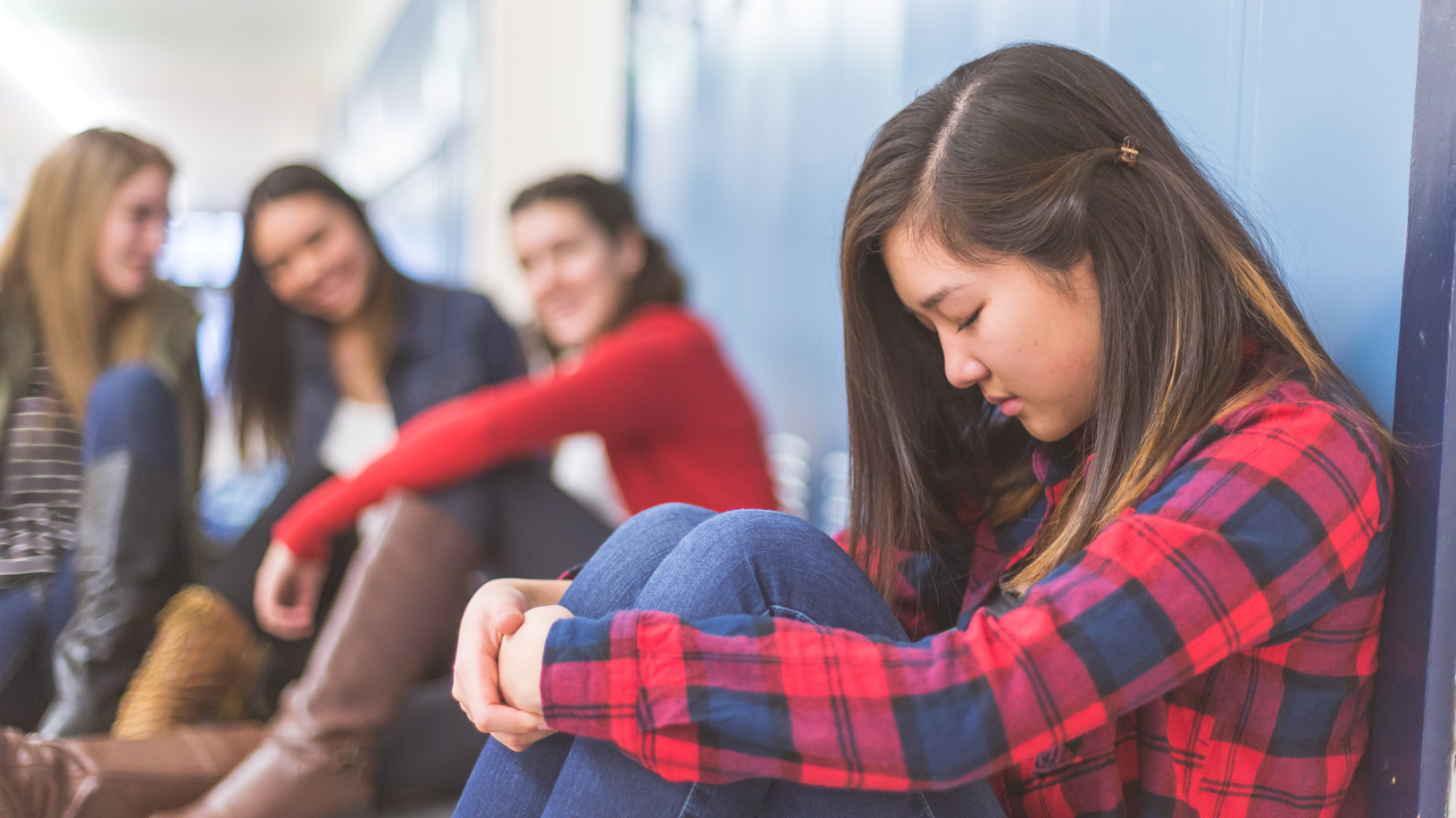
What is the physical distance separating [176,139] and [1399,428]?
24.6ft

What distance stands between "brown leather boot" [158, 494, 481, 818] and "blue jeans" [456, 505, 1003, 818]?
0.49 m

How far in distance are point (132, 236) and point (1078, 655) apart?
1413mm

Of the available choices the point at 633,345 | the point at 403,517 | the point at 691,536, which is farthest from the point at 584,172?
the point at 691,536

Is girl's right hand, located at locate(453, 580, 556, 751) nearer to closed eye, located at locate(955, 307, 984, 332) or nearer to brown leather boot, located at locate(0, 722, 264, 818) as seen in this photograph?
closed eye, located at locate(955, 307, 984, 332)

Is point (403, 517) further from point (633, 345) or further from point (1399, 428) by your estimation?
point (1399, 428)

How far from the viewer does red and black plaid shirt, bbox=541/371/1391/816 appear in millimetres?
565

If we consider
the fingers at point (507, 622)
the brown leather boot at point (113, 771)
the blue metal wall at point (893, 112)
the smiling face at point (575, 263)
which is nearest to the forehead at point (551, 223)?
the smiling face at point (575, 263)

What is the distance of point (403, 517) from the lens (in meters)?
1.33

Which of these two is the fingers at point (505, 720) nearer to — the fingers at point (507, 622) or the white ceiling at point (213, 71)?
the fingers at point (507, 622)

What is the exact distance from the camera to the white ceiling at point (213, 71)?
3094 millimetres

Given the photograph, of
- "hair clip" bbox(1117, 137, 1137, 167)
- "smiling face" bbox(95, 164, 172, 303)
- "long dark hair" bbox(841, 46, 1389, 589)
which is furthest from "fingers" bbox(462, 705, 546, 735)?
"smiling face" bbox(95, 164, 172, 303)

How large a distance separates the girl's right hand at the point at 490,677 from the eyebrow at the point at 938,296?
36 cm

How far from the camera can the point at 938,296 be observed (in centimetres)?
75

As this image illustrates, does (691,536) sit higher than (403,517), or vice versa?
(691,536)
